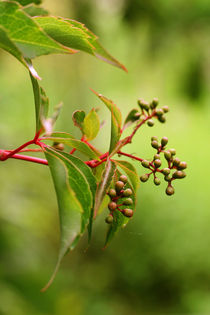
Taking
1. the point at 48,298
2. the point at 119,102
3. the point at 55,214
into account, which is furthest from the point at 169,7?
the point at 119,102

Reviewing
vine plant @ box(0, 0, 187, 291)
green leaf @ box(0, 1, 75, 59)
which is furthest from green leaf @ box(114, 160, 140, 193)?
green leaf @ box(0, 1, 75, 59)

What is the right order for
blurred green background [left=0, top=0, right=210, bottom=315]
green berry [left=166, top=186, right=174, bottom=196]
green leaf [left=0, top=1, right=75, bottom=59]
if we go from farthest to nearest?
blurred green background [left=0, top=0, right=210, bottom=315] → green berry [left=166, top=186, right=174, bottom=196] → green leaf [left=0, top=1, right=75, bottom=59]

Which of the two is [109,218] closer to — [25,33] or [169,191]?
[169,191]

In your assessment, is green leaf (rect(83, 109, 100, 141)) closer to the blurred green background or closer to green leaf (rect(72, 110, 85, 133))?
green leaf (rect(72, 110, 85, 133))

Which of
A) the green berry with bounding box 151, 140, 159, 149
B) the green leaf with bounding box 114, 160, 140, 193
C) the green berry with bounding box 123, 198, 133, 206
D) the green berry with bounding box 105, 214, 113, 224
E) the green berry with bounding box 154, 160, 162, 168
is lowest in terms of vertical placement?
the green berry with bounding box 105, 214, 113, 224

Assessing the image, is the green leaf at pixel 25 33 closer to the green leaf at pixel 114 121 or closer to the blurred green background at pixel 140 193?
the green leaf at pixel 114 121
